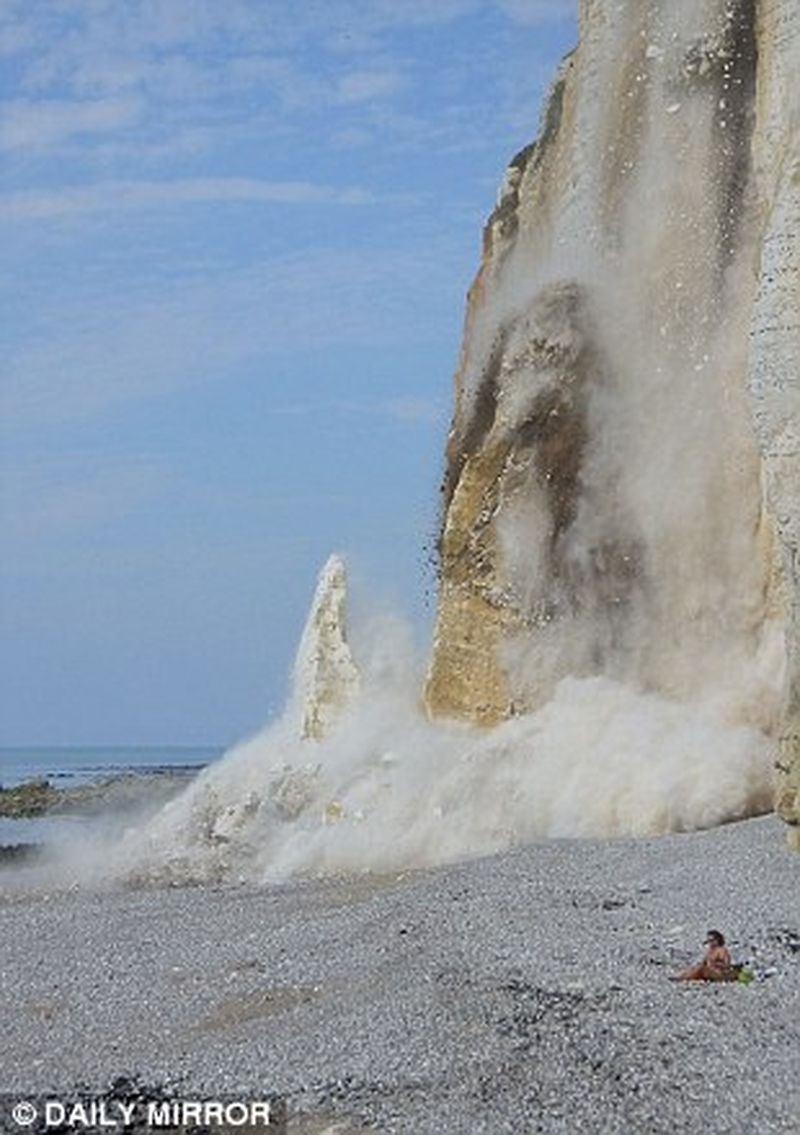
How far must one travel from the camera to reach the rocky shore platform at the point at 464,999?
404 inches

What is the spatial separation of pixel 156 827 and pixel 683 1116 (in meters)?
20.6

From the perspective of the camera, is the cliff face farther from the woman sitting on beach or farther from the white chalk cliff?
the woman sitting on beach

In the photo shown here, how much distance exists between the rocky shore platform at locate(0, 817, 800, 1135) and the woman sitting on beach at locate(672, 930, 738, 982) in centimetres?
18

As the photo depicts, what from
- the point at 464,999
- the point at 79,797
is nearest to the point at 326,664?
the point at 464,999

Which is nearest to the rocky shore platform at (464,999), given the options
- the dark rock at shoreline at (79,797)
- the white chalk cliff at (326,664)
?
the white chalk cliff at (326,664)

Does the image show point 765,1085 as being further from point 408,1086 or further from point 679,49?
point 679,49

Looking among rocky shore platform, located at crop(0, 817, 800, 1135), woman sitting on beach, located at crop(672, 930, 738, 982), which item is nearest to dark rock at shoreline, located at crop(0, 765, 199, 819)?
rocky shore platform, located at crop(0, 817, 800, 1135)

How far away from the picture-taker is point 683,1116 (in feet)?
31.8

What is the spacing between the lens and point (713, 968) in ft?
40.0

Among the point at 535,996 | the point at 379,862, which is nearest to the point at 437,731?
the point at 379,862

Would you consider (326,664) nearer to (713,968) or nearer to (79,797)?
(713,968)

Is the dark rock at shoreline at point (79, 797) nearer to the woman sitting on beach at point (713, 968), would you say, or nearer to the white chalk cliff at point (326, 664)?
the white chalk cliff at point (326, 664)

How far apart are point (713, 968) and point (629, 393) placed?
44.7 ft

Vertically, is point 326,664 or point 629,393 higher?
point 629,393
